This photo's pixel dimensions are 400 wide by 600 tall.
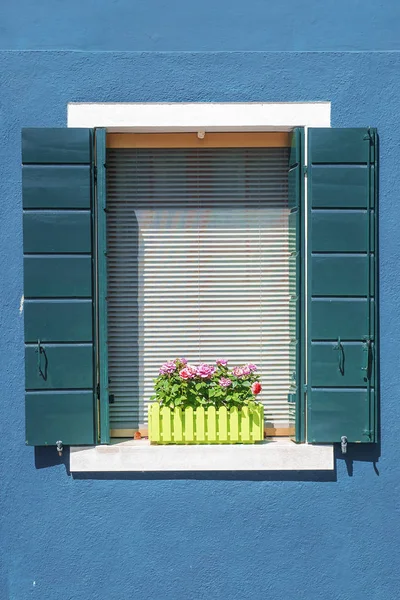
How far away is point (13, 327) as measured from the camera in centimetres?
539

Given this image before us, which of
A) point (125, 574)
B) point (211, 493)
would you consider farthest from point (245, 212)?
point (125, 574)

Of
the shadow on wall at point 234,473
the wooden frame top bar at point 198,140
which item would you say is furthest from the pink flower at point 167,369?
the wooden frame top bar at point 198,140

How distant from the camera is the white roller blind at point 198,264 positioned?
5.57 meters

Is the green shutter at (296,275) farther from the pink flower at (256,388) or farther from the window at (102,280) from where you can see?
the pink flower at (256,388)

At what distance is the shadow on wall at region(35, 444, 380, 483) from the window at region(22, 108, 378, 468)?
112mm

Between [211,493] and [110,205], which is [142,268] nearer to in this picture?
[110,205]

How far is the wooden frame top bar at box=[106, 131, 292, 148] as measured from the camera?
217 inches

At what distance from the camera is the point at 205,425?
5.41 meters

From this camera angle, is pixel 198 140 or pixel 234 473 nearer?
pixel 234 473

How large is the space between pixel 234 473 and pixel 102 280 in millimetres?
1373

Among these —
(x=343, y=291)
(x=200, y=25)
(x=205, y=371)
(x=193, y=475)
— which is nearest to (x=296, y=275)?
(x=343, y=291)

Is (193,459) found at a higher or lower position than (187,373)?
lower

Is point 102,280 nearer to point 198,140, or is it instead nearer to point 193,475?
point 198,140

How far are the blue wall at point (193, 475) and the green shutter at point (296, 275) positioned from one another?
0.28 metres
